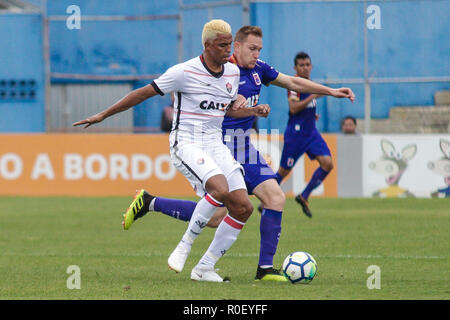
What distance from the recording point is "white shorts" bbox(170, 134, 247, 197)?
7316mm

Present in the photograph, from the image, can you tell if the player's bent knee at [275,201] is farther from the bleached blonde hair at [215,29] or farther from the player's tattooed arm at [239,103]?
the bleached blonde hair at [215,29]

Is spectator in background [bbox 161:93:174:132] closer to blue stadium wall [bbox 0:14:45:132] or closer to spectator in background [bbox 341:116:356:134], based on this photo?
spectator in background [bbox 341:116:356:134]

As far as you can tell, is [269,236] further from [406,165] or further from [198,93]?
[406,165]

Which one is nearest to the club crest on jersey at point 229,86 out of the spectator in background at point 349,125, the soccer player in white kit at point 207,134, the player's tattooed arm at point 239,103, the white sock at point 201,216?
the soccer player in white kit at point 207,134

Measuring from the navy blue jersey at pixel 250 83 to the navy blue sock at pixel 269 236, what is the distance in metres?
0.92

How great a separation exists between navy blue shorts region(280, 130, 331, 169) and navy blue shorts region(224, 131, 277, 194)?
17.5 feet

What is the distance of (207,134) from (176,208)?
3.38 ft

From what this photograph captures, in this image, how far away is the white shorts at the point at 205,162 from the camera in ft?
24.0

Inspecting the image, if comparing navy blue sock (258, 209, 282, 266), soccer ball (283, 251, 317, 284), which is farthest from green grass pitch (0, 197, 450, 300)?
navy blue sock (258, 209, 282, 266)

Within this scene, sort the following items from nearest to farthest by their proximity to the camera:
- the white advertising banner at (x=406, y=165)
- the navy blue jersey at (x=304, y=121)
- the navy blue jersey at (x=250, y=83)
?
the navy blue jersey at (x=250, y=83) → the navy blue jersey at (x=304, y=121) → the white advertising banner at (x=406, y=165)

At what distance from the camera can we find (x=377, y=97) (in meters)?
16.5
